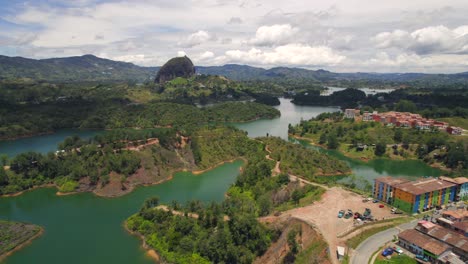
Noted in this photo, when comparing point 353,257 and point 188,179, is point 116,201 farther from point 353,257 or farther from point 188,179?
point 353,257

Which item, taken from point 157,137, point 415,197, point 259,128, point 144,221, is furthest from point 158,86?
point 415,197

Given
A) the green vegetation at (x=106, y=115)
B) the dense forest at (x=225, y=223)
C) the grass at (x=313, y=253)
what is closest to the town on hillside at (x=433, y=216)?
the grass at (x=313, y=253)

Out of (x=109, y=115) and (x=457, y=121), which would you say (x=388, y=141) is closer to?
(x=457, y=121)

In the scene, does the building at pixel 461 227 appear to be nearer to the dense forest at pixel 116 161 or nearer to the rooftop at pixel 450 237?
the rooftop at pixel 450 237

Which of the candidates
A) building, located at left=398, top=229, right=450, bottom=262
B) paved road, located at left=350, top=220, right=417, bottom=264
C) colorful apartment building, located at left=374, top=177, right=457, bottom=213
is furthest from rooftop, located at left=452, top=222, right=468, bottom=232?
colorful apartment building, located at left=374, top=177, right=457, bottom=213

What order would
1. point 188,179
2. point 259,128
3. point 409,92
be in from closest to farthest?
point 188,179, point 259,128, point 409,92
